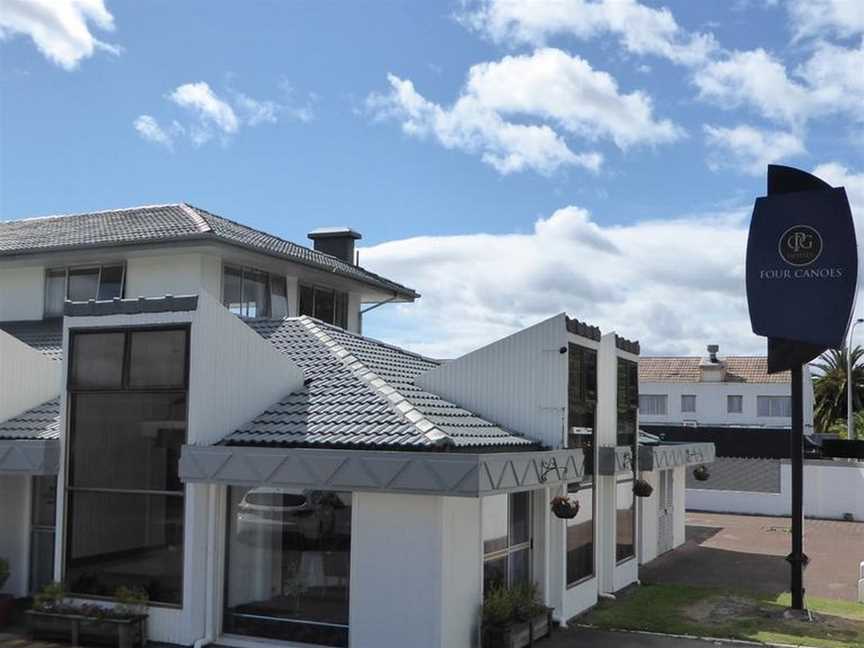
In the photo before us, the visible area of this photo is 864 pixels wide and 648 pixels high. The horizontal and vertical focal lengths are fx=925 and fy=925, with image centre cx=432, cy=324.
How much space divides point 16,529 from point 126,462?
317 centimetres

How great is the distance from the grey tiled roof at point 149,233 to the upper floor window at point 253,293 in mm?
701

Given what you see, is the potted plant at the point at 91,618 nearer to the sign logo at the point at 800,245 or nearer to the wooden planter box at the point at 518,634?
the wooden planter box at the point at 518,634

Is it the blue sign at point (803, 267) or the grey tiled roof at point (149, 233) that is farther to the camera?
the grey tiled roof at point (149, 233)

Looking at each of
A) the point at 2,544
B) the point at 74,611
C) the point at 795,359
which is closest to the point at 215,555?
the point at 74,611

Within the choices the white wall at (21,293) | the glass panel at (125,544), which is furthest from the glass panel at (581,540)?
the white wall at (21,293)

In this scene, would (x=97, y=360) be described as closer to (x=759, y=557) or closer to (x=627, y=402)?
(x=627, y=402)

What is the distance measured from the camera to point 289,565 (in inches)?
492

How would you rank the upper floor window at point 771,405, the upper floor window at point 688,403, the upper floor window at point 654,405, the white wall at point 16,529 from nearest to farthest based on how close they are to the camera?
the white wall at point 16,529, the upper floor window at point 771,405, the upper floor window at point 688,403, the upper floor window at point 654,405

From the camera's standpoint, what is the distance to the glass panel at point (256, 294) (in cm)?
1917

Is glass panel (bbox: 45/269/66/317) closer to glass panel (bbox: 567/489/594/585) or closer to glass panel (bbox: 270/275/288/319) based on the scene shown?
glass panel (bbox: 270/275/288/319)

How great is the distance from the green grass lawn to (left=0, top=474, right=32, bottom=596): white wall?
357 inches

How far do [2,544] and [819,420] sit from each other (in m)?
51.6

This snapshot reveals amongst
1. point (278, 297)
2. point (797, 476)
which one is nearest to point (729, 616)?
point (797, 476)

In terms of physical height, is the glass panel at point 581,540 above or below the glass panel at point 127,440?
below
